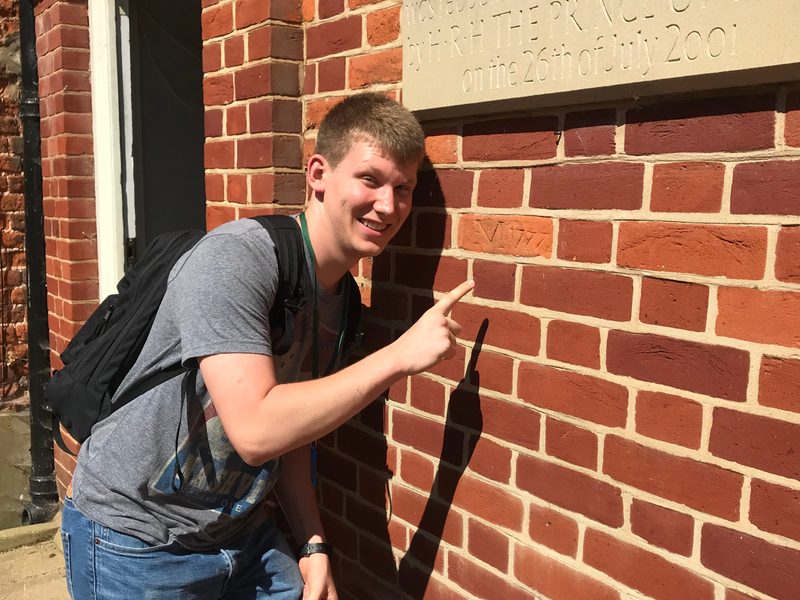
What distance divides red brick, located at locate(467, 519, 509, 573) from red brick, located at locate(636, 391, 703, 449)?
53 cm

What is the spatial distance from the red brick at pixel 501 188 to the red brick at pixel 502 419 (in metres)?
0.48

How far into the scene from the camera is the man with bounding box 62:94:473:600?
60.8 inches

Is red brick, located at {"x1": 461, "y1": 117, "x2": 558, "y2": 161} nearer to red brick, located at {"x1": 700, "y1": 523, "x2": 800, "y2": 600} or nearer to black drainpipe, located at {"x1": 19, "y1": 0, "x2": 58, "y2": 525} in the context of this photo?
red brick, located at {"x1": 700, "y1": 523, "x2": 800, "y2": 600}

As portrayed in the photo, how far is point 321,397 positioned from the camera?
1.54 metres

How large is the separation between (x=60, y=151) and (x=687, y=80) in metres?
3.45

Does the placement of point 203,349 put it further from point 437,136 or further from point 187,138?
point 187,138

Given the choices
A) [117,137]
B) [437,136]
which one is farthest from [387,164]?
[117,137]

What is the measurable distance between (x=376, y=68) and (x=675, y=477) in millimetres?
1332

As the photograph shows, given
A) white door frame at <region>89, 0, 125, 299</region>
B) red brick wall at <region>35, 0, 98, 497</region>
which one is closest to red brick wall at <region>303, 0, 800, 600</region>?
white door frame at <region>89, 0, 125, 299</region>

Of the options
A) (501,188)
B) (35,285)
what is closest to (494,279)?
(501,188)

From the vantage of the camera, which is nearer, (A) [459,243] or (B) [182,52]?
(A) [459,243]

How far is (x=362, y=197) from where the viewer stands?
70.9 inches

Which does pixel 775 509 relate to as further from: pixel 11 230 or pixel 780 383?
pixel 11 230

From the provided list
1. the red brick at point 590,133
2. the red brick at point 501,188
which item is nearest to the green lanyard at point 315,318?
the red brick at point 501,188
